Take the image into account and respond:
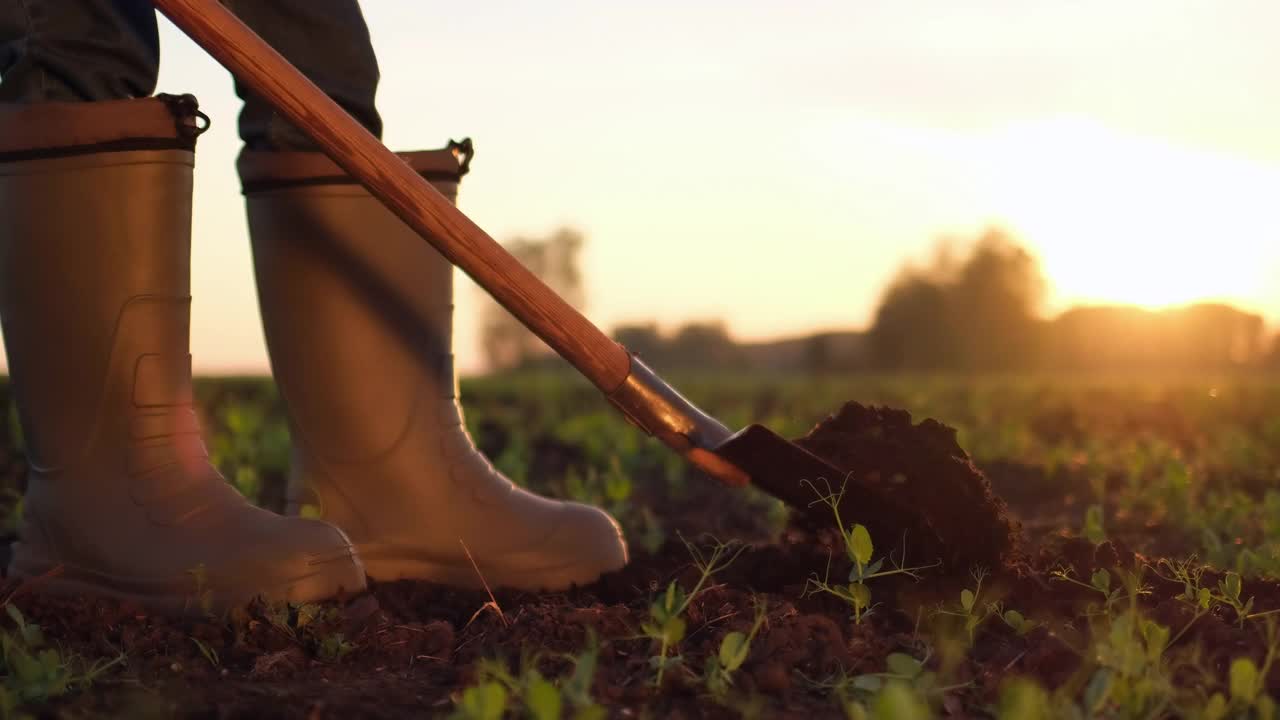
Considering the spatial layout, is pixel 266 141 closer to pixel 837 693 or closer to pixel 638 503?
pixel 837 693

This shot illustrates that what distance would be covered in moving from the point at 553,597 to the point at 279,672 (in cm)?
68

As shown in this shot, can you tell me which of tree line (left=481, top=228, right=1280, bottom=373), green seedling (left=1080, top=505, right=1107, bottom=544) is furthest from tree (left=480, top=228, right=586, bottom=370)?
green seedling (left=1080, top=505, right=1107, bottom=544)

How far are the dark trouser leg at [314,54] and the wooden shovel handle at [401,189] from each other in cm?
25

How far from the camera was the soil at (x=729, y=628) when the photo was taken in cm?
164

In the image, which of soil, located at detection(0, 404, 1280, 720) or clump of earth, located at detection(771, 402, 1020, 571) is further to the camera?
clump of earth, located at detection(771, 402, 1020, 571)

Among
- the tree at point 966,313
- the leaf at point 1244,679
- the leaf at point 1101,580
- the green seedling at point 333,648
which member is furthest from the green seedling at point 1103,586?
the tree at point 966,313

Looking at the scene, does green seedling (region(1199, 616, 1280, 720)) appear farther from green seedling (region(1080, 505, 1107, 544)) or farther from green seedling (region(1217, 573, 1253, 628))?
green seedling (region(1080, 505, 1107, 544))

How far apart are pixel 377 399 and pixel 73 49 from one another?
0.87m

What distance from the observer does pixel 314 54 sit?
95.0 inches

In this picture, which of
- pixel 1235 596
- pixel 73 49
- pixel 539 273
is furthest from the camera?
pixel 539 273

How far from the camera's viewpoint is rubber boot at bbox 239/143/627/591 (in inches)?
99.3

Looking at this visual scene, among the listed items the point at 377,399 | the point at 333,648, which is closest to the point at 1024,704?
the point at 333,648

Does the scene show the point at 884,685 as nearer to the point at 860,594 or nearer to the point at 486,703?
the point at 860,594

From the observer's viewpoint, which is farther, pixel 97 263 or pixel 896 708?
pixel 97 263
